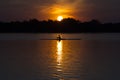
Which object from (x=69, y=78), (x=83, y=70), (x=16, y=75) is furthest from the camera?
(x=83, y=70)

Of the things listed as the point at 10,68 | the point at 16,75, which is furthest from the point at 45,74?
the point at 10,68

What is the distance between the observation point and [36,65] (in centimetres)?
2430

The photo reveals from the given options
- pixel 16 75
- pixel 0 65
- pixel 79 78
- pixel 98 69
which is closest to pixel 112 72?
pixel 98 69

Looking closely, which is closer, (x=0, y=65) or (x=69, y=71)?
(x=69, y=71)

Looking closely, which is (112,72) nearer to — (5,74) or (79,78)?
(79,78)

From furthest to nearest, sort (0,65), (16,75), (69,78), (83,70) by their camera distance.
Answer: (0,65)
(83,70)
(16,75)
(69,78)

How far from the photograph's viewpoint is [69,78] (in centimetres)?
1830

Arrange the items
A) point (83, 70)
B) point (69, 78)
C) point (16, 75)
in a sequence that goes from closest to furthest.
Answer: point (69, 78) < point (16, 75) < point (83, 70)

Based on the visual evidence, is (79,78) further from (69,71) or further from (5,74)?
(5,74)

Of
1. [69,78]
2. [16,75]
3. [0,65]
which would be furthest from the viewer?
[0,65]

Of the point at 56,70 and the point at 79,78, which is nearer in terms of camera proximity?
the point at 79,78

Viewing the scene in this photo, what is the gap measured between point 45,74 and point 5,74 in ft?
7.30

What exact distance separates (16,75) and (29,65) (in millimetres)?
4672

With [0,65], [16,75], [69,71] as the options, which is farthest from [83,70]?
[0,65]
